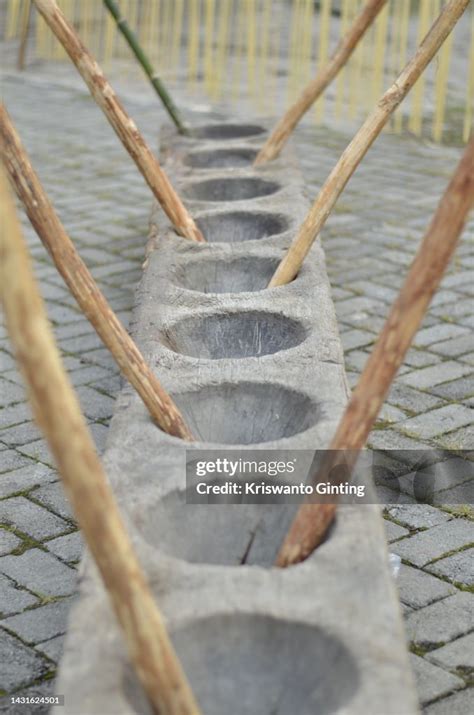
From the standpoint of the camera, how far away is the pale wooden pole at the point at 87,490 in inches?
72.9

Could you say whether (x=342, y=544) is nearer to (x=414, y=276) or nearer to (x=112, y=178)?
(x=414, y=276)

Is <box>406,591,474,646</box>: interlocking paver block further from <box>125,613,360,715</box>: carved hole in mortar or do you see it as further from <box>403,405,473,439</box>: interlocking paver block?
<box>403,405,473,439</box>: interlocking paver block

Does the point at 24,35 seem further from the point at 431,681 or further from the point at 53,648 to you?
the point at 431,681

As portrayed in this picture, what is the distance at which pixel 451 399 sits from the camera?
437cm

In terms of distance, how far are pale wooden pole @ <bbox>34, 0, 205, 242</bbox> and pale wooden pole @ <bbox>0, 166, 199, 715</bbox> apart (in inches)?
85.8

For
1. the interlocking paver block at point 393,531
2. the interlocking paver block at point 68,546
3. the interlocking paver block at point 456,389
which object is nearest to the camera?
the interlocking paver block at point 68,546

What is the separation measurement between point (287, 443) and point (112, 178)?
5005 millimetres

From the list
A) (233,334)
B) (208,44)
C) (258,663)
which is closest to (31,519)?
(233,334)

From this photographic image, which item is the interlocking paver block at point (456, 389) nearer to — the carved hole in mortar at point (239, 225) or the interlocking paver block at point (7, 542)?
the carved hole in mortar at point (239, 225)

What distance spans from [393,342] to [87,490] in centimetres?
77

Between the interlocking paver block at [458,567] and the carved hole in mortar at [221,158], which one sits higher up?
the carved hole in mortar at [221,158]

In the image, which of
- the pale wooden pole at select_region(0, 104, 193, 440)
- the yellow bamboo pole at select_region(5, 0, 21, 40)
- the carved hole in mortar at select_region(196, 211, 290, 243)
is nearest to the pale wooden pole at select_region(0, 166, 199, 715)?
the pale wooden pole at select_region(0, 104, 193, 440)

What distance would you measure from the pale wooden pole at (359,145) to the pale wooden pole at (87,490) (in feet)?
7.04

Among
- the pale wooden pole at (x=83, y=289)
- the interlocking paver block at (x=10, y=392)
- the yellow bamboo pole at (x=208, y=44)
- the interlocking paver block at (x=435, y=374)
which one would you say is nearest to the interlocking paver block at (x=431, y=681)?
the pale wooden pole at (x=83, y=289)
